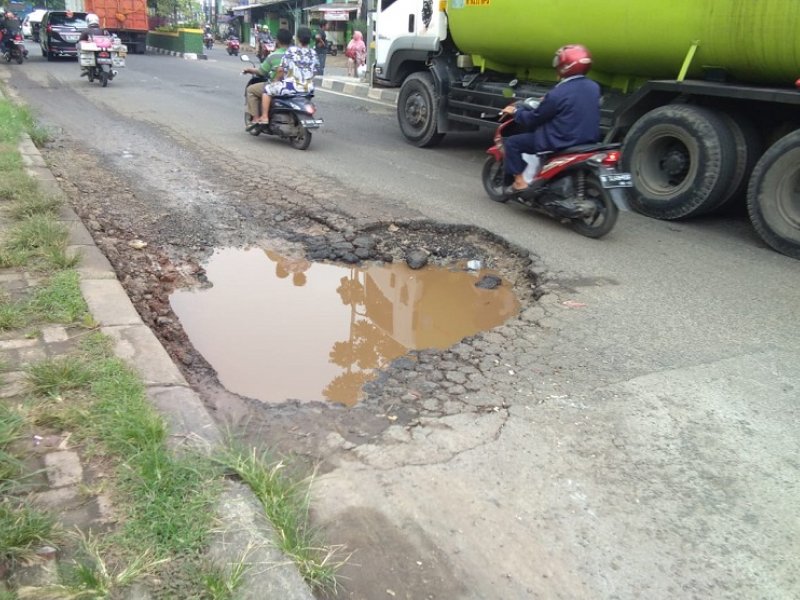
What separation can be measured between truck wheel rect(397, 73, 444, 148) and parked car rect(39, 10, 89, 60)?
1648cm

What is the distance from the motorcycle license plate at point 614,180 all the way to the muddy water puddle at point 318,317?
1.39 meters

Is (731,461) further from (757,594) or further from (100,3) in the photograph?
(100,3)

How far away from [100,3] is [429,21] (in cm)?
2389

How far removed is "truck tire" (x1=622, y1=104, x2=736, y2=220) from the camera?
6.18m

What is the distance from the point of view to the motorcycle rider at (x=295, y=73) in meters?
8.98

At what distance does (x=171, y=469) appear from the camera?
7.90 ft

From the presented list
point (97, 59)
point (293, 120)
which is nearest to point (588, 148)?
point (293, 120)

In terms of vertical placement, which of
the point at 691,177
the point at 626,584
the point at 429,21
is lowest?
the point at 626,584

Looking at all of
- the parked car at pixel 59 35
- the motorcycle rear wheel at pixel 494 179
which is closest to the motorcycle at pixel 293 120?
the motorcycle rear wheel at pixel 494 179

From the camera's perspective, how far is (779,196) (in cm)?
581

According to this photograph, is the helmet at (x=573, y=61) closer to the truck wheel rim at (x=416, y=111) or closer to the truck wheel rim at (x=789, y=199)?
the truck wheel rim at (x=789, y=199)

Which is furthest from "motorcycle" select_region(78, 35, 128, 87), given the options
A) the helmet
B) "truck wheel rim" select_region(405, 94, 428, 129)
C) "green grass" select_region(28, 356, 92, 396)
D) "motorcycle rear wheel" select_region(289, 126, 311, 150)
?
"green grass" select_region(28, 356, 92, 396)

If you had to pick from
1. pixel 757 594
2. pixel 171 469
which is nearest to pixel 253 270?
pixel 171 469

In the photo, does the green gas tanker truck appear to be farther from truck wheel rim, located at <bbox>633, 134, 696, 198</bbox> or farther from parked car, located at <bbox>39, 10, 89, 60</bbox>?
parked car, located at <bbox>39, 10, 89, 60</bbox>
